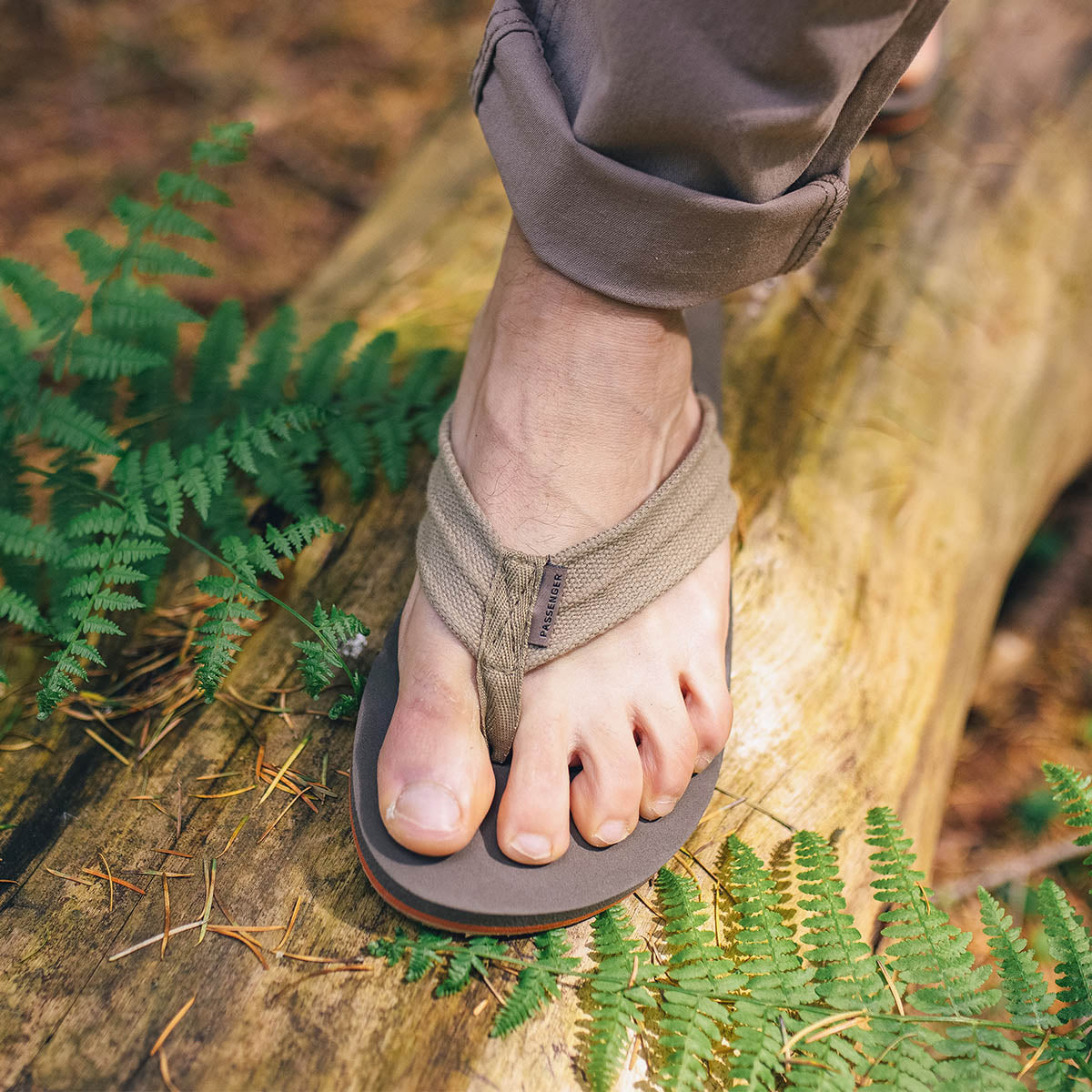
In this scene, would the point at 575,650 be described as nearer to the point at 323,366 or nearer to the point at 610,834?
the point at 610,834

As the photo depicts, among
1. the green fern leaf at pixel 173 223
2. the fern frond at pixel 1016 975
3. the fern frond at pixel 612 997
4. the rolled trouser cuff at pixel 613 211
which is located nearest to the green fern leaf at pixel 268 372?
the green fern leaf at pixel 173 223

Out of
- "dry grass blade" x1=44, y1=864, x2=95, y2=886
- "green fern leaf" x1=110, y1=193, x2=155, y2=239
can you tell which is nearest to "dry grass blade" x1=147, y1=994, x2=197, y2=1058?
"dry grass blade" x1=44, y1=864, x2=95, y2=886

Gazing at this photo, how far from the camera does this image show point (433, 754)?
1.20m

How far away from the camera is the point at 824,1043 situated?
1045mm

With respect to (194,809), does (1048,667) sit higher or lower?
lower

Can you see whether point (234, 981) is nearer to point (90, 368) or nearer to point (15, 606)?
point (15, 606)

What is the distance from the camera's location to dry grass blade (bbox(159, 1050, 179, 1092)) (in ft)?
3.25

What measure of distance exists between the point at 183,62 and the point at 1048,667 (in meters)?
4.57

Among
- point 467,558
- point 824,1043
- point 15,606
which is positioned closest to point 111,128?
point 15,606

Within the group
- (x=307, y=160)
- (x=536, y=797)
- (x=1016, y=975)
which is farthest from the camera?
(x=307, y=160)

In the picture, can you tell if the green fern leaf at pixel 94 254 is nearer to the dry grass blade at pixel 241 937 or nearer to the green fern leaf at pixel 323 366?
the green fern leaf at pixel 323 366

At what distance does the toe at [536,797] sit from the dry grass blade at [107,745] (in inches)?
26.7

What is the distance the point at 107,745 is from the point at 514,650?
76 centimetres

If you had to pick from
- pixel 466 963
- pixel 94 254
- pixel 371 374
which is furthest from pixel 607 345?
pixel 94 254
